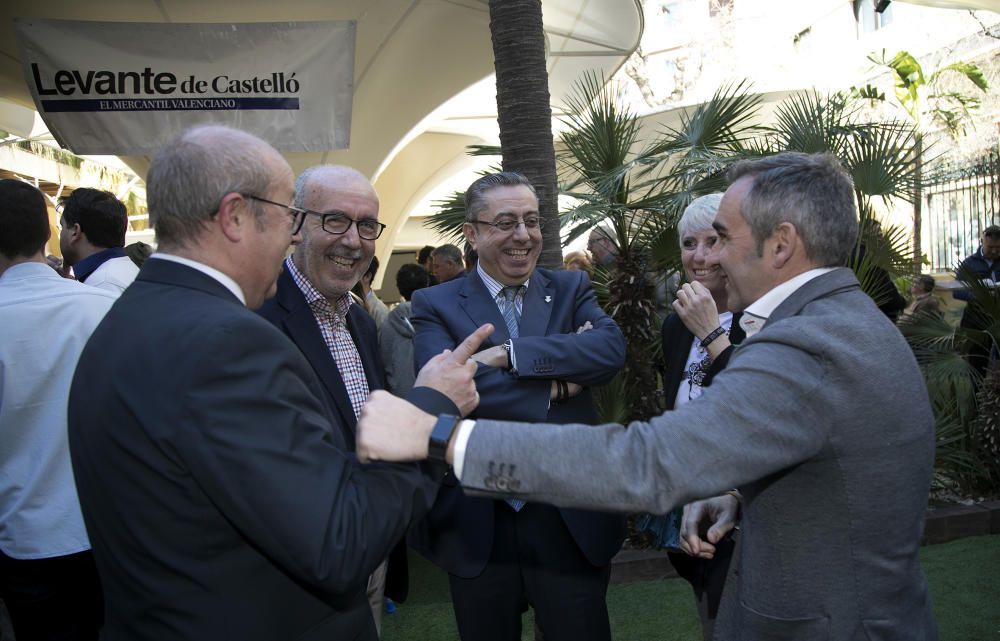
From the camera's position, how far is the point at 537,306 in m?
3.13

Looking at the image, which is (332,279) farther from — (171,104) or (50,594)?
(171,104)

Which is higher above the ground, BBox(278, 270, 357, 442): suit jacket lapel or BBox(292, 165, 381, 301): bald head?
BBox(292, 165, 381, 301): bald head

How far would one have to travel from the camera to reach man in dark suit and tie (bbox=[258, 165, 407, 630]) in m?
2.76

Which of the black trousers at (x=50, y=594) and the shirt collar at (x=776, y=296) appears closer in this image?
the shirt collar at (x=776, y=296)

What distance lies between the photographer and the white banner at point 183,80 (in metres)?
6.40

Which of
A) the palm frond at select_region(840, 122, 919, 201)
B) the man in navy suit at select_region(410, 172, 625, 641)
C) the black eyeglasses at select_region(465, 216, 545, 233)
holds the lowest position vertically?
the man in navy suit at select_region(410, 172, 625, 641)

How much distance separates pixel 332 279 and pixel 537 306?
0.83 m

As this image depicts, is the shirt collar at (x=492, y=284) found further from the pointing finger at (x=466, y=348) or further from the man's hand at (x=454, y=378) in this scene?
the man's hand at (x=454, y=378)

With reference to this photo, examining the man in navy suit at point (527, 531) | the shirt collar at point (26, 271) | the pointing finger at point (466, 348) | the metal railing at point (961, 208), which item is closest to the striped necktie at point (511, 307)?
the man in navy suit at point (527, 531)

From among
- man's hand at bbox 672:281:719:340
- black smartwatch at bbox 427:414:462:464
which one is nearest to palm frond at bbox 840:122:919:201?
man's hand at bbox 672:281:719:340

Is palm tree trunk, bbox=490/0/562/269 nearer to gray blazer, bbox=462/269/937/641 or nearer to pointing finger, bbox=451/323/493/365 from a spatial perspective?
pointing finger, bbox=451/323/493/365

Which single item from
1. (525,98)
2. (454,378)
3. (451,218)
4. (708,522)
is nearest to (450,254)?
(451,218)

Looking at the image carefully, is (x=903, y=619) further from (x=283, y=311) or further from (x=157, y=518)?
(x=283, y=311)

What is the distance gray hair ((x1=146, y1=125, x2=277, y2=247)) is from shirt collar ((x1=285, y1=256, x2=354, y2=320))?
1051mm
